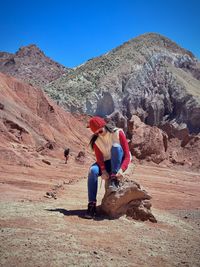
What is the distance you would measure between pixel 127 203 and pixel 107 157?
0.83 m

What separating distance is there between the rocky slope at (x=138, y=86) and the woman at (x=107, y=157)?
171ft

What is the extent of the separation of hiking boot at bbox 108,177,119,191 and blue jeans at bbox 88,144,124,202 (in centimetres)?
13

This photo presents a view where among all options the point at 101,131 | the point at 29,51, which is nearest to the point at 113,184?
the point at 101,131

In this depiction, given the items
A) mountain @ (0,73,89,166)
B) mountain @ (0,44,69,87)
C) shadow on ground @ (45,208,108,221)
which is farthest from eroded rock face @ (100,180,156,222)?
mountain @ (0,44,69,87)

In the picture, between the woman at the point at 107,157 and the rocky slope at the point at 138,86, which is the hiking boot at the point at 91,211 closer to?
the woman at the point at 107,157

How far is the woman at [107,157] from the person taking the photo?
660cm

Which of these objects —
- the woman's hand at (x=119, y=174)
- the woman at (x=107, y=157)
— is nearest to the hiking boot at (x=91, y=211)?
the woman at (x=107, y=157)

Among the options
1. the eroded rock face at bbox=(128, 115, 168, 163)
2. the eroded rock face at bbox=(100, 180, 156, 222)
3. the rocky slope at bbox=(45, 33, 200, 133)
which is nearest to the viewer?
the eroded rock face at bbox=(100, 180, 156, 222)

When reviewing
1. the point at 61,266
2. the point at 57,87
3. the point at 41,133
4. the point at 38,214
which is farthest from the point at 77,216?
the point at 57,87

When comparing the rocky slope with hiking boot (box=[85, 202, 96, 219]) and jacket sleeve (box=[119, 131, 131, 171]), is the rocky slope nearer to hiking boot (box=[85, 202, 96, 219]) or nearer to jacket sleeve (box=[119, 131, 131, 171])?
jacket sleeve (box=[119, 131, 131, 171])

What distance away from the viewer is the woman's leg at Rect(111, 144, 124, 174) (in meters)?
6.58

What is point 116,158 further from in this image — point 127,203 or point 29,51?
point 29,51

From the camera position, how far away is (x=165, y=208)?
9.23 metres

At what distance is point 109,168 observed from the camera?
268 inches
